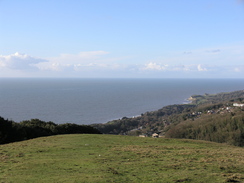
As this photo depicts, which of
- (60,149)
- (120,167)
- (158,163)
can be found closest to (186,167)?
(158,163)

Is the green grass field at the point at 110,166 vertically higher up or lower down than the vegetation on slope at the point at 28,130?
higher up

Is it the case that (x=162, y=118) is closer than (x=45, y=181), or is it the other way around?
(x=45, y=181)

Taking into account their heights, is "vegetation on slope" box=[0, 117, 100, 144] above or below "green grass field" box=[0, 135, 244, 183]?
below

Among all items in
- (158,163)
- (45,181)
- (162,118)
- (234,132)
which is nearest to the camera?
(45,181)

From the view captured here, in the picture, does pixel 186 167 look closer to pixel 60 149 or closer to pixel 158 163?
pixel 158 163

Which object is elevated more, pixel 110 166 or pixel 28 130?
pixel 110 166

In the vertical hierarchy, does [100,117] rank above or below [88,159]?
below

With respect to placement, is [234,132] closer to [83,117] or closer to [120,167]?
[83,117]

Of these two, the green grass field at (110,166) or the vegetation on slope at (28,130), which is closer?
the green grass field at (110,166)

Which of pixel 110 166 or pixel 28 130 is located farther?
pixel 28 130

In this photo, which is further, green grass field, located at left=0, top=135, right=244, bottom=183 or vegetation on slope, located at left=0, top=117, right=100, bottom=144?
vegetation on slope, located at left=0, top=117, right=100, bottom=144

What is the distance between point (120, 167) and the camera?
1551cm

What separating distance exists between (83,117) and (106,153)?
83918 millimetres

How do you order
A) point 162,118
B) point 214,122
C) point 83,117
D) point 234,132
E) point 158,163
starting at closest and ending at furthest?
point 158,163, point 234,132, point 214,122, point 83,117, point 162,118
